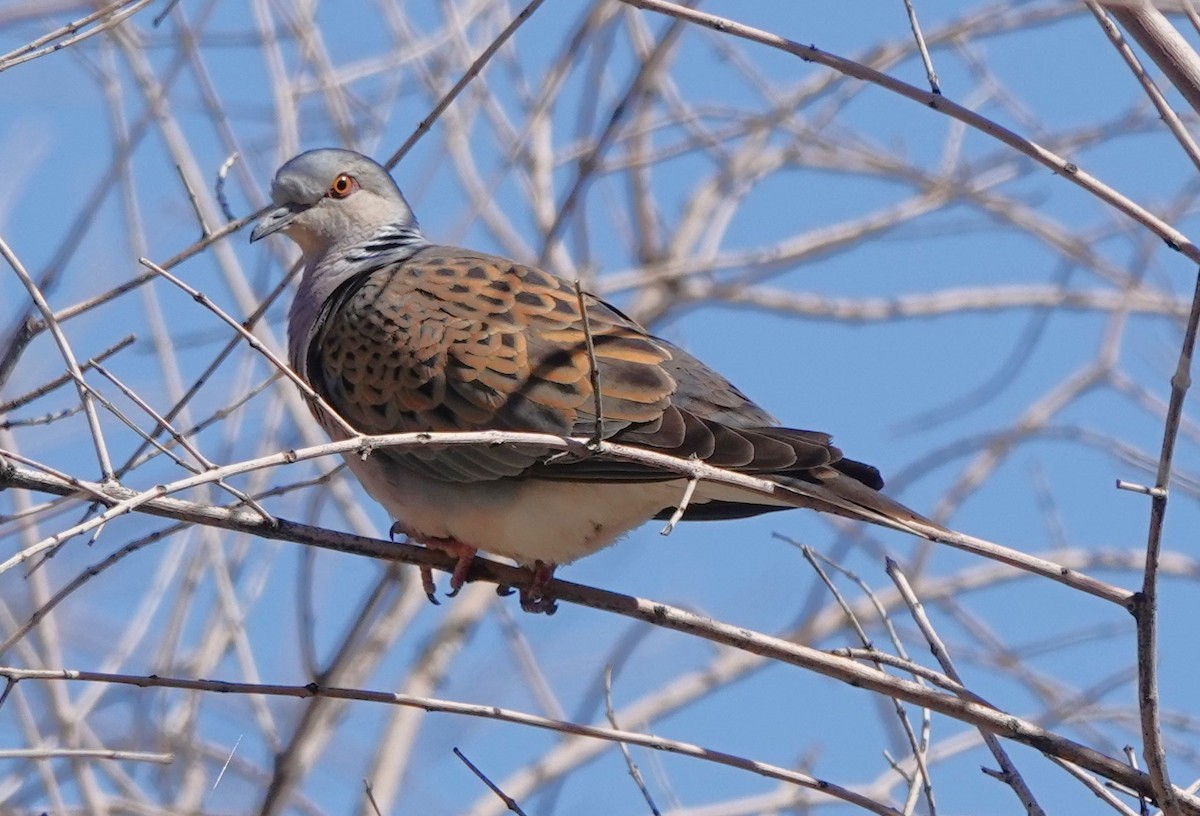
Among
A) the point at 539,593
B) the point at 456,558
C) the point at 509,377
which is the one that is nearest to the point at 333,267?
the point at 509,377

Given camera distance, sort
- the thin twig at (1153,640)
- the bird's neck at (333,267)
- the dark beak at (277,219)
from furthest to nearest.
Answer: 1. the dark beak at (277,219)
2. the bird's neck at (333,267)
3. the thin twig at (1153,640)

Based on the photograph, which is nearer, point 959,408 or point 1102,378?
point 959,408

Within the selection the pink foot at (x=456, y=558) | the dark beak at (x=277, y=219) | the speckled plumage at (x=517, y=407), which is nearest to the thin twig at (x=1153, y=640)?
the speckled plumage at (x=517, y=407)

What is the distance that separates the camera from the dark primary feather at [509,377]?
11.7ft

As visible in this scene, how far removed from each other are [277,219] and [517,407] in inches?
50.0

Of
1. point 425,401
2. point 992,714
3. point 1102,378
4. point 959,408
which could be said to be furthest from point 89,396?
point 1102,378

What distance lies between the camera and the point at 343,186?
186 inches

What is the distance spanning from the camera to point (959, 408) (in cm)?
564

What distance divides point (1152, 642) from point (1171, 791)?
0.83 feet

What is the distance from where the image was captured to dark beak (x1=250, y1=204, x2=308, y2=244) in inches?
177

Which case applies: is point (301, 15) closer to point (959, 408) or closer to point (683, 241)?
point (683, 241)

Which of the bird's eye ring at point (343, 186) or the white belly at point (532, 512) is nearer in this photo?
the white belly at point (532, 512)

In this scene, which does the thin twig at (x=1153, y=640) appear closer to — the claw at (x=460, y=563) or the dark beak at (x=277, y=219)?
the claw at (x=460, y=563)

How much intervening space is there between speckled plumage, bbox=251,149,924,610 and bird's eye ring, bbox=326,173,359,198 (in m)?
0.57
